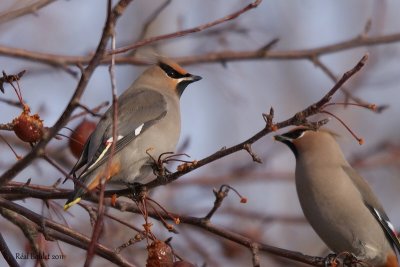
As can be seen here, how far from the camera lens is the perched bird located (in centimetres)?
445

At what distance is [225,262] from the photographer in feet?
14.9

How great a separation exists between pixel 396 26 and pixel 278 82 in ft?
6.29

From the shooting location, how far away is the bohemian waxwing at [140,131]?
338cm

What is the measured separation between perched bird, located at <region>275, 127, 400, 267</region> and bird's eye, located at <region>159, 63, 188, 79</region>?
0.81 m

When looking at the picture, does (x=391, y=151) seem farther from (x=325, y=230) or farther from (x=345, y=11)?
(x=345, y=11)

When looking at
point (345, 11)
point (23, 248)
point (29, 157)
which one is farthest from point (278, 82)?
point (29, 157)

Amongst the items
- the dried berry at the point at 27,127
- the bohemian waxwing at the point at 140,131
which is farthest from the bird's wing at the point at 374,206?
the dried berry at the point at 27,127

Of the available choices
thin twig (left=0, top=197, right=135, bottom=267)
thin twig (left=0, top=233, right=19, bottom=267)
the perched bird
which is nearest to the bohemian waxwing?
thin twig (left=0, top=197, right=135, bottom=267)

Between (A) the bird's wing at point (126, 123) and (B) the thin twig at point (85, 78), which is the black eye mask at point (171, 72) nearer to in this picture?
(A) the bird's wing at point (126, 123)

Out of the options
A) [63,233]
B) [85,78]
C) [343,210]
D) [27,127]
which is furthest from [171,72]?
[85,78]

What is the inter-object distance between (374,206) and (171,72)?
1433 millimetres

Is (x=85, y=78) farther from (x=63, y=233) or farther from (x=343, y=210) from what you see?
(x=343, y=210)

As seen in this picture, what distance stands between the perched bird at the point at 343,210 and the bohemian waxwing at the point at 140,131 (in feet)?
2.62

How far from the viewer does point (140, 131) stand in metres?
3.89
